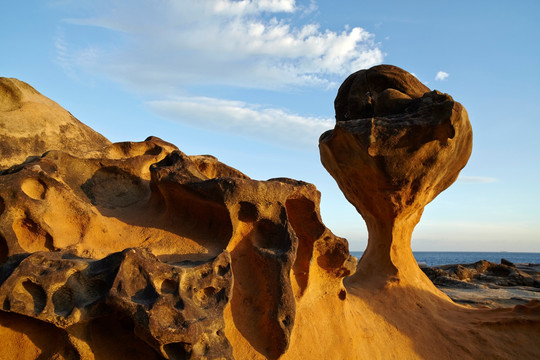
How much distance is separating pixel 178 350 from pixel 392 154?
3369 millimetres

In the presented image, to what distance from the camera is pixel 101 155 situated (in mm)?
3746

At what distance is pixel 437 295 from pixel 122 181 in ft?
13.4

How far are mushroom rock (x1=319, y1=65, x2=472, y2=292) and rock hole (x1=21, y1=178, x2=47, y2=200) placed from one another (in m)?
3.14

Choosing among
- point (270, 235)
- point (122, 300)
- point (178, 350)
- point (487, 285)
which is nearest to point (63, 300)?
Result: point (122, 300)

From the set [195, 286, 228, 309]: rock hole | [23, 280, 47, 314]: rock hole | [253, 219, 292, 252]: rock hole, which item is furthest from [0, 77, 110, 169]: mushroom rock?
[195, 286, 228, 309]: rock hole

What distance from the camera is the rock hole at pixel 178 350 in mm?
2346

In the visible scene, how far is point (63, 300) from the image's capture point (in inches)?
92.5

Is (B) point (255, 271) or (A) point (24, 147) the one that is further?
(A) point (24, 147)

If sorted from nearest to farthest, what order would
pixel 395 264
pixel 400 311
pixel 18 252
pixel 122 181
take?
pixel 18 252
pixel 122 181
pixel 400 311
pixel 395 264

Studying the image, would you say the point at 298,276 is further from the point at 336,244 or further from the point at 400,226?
the point at 400,226

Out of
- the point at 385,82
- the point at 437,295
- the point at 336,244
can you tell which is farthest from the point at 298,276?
the point at 385,82

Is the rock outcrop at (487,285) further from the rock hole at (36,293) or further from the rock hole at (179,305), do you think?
the rock hole at (36,293)

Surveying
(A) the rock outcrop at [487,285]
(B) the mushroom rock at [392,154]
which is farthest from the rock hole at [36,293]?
(A) the rock outcrop at [487,285]

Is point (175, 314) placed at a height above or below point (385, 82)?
below
